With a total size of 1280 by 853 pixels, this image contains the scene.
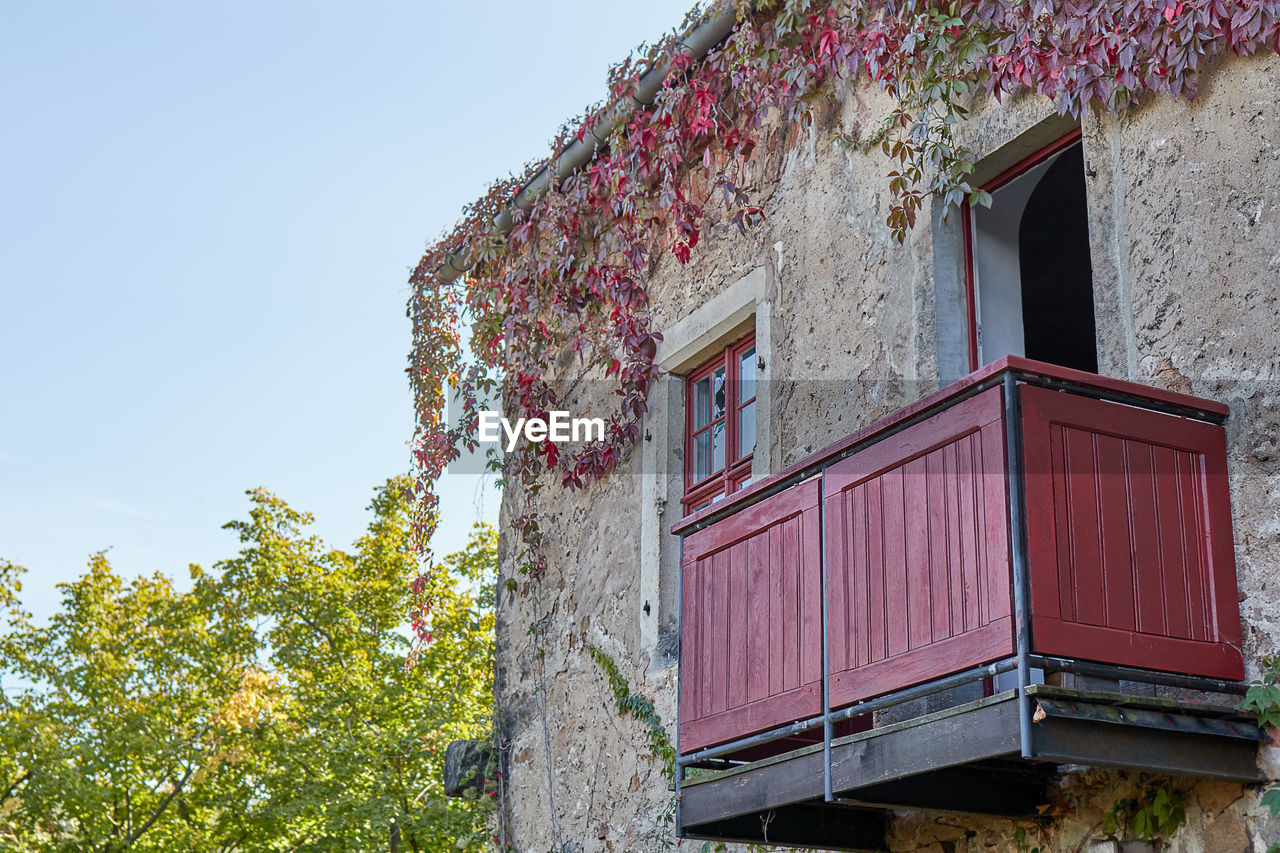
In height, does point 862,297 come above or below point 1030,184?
below

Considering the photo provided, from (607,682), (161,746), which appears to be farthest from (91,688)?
(607,682)

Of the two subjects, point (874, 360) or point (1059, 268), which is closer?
point (874, 360)

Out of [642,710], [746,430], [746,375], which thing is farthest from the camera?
[746,375]

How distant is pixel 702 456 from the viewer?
24.5 feet

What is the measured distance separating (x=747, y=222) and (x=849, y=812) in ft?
10.2

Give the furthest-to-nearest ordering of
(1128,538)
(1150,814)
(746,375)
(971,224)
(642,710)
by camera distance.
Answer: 1. (746,375)
2. (642,710)
3. (971,224)
4. (1150,814)
5. (1128,538)

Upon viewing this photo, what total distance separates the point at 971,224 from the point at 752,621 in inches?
80.6

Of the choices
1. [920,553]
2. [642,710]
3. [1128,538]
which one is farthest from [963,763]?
[642,710]

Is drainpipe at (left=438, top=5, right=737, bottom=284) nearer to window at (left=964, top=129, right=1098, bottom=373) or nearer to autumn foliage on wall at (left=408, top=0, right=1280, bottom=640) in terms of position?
autumn foliage on wall at (left=408, top=0, right=1280, bottom=640)

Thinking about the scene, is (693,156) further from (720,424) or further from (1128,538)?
(1128,538)

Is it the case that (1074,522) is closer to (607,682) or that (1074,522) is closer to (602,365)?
(607,682)

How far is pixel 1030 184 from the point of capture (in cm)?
601

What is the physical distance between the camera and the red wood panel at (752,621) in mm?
4820

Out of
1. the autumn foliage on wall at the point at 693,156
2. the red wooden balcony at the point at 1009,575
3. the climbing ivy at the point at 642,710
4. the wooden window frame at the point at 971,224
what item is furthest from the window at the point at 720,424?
the red wooden balcony at the point at 1009,575
